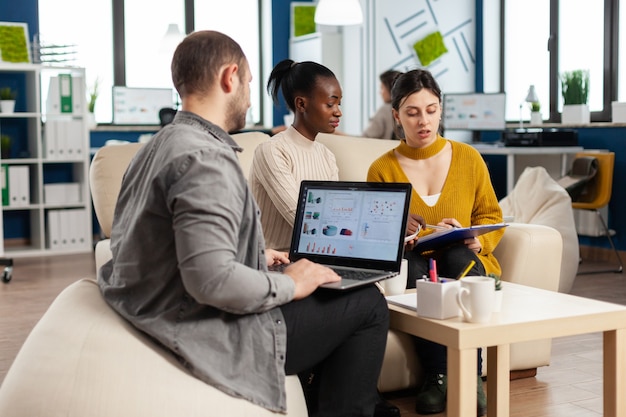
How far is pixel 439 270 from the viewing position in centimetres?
267

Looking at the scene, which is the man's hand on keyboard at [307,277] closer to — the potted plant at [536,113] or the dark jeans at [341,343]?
the dark jeans at [341,343]

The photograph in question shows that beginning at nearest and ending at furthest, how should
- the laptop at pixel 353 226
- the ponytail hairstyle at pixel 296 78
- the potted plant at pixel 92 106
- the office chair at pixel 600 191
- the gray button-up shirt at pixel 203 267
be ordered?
the gray button-up shirt at pixel 203 267
the laptop at pixel 353 226
the ponytail hairstyle at pixel 296 78
the office chair at pixel 600 191
the potted plant at pixel 92 106

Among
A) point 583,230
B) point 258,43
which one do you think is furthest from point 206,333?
point 258,43

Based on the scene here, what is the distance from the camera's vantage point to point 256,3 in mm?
8250

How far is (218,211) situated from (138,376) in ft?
1.30

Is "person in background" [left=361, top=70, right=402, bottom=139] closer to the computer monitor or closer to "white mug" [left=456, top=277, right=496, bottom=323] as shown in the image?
the computer monitor

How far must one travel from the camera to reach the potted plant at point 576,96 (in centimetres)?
625

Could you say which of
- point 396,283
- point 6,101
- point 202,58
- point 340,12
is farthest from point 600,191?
point 6,101

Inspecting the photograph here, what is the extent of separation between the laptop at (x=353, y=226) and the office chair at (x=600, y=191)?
3.61 metres

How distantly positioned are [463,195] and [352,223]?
2.38 feet

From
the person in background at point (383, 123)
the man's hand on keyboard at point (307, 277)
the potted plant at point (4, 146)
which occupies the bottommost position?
the man's hand on keyboard at point (307, 277)

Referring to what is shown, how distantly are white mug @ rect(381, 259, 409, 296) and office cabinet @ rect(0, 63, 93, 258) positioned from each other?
4909mm

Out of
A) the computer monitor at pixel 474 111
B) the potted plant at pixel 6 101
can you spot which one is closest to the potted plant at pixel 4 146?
the potted plant at pixel 6 101

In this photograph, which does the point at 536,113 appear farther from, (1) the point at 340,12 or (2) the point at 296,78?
(2) the point at 296,78
